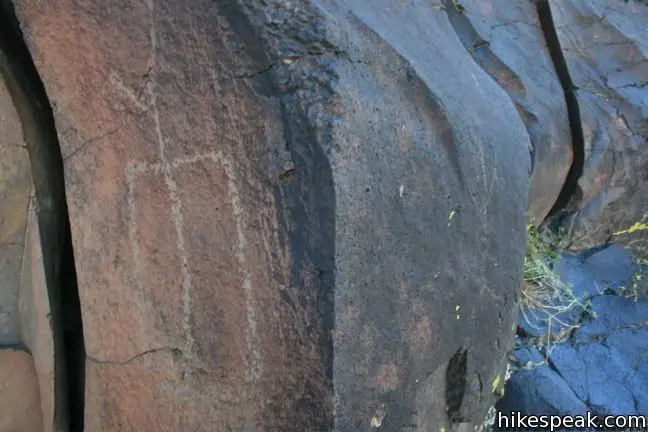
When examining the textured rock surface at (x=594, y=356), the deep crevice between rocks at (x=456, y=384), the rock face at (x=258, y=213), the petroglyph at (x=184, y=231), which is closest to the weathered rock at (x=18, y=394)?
the rock face at (x=258, y=213)

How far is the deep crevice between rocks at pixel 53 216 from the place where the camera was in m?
1.37

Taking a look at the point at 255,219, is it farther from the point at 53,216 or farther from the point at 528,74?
A: the point at 528,74

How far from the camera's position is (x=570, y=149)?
→ 9.43ft

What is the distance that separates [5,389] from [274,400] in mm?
750

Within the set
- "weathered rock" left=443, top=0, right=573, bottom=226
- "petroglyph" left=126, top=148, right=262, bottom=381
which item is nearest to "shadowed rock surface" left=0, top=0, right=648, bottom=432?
"petroglyph" left=126, top=148, right=262, bottom=381

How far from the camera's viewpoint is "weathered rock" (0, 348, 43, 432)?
56.0 inches

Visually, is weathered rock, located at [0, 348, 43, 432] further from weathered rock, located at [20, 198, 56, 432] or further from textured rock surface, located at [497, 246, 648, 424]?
textured rock surface, located at [497, 246, 648, 424]

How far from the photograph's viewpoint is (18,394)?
4.75ft

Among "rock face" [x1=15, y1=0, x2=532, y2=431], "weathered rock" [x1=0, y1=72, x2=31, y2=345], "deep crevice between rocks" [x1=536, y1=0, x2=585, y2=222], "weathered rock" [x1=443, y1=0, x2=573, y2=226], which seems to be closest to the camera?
"rock face" [x1=15, y1=0, x2=532, y2=431]

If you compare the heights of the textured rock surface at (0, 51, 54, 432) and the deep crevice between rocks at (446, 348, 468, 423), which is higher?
the textured rock surface at (0, 51, 54, 432)

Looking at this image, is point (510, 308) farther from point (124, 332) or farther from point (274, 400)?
point (124, 332)

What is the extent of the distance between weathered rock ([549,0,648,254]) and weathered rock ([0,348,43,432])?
2546 millimetres

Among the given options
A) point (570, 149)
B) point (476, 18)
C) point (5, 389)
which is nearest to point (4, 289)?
point (5, 389)

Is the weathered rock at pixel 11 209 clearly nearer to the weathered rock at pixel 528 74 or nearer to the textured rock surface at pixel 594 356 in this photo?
the textured rock surface at pixel 594 356
